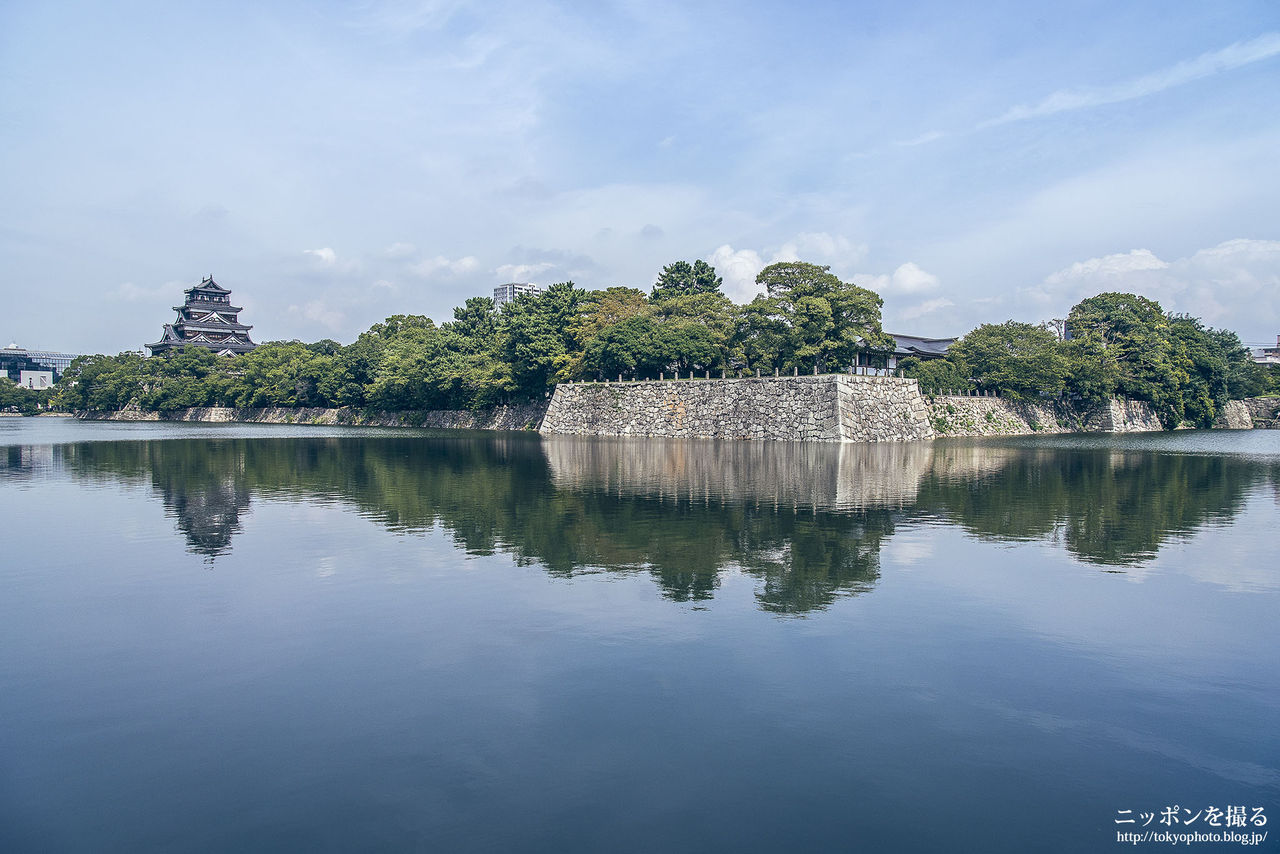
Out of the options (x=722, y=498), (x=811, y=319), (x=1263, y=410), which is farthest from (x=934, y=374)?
(x=1263, y=410)

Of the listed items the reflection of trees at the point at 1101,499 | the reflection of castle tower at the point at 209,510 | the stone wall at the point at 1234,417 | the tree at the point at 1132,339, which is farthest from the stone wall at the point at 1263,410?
the reflection of castle tower at the point at 209,510

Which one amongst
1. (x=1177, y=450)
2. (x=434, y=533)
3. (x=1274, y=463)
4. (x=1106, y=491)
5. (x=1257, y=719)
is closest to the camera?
(x=1257, y=719)

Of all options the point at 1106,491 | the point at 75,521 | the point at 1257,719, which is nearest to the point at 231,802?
the point at 1257,719

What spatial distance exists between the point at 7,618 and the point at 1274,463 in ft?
127

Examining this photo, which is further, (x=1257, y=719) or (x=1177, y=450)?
(x=1177, y=450)

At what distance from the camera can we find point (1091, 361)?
5672 cm

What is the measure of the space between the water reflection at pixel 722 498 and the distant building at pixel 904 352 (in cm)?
1761

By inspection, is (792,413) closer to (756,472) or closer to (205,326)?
(756,472)

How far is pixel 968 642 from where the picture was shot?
8.64 metres

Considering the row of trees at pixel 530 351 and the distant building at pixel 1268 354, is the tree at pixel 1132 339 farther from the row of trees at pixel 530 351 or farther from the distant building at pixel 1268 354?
the distant building at pixel 1268 354

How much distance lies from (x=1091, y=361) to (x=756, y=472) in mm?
42417

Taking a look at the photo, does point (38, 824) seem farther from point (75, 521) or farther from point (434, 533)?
point (75, 521)

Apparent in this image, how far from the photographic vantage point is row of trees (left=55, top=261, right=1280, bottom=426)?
1865 inches

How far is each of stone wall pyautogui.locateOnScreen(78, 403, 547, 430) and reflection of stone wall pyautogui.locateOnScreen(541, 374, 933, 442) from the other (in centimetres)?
969
